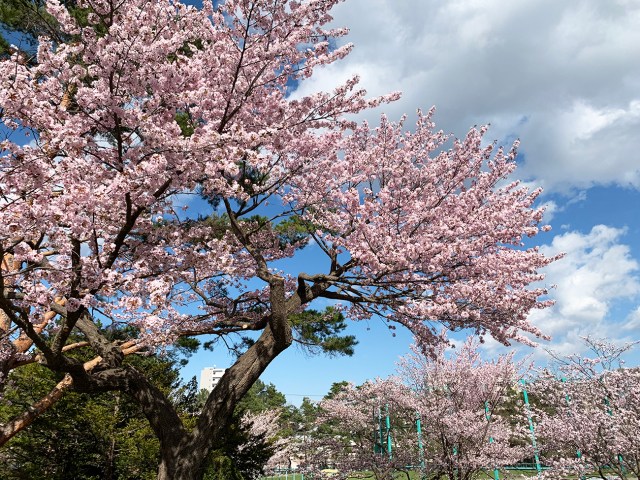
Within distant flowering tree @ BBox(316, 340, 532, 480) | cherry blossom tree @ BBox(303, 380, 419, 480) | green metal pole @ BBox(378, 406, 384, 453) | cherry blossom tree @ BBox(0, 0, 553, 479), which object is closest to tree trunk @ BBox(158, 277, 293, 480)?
cherry blossom tree @ BBox(0, 0, 553, 479)

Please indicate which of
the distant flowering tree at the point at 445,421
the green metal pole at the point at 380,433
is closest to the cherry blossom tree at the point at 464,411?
the distant flowering tree at the point at 445,421

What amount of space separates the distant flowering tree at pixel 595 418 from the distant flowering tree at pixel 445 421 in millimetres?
2254

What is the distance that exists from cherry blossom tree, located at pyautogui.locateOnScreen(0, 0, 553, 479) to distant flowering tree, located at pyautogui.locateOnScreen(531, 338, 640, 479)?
60.8 inches

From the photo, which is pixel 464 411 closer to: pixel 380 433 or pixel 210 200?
pixel 380 433

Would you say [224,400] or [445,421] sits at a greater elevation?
[445,421]

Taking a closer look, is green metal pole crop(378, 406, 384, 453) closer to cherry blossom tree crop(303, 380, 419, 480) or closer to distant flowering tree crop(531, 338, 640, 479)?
cherry blossom tree crop(303, 380, 419, 480)

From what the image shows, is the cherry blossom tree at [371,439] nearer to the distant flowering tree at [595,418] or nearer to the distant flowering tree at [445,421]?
the distant flowering tree at [445,421]

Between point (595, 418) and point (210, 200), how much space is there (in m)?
7.97

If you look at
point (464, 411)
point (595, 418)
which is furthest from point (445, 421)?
point (595, 418)

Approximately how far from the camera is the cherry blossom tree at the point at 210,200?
13.7 feet

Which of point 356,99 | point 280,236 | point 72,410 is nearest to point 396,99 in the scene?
point 356,99

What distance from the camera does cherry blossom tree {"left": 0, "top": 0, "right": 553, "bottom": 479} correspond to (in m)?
4.18

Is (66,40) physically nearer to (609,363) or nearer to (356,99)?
(356,99)

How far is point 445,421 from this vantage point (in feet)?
37.2
